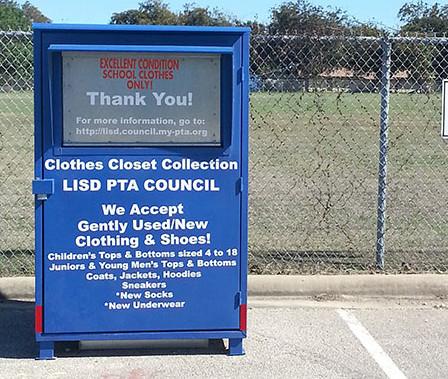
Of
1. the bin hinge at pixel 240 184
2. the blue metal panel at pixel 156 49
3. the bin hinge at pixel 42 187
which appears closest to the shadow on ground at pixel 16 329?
the bin hinge at pixel 42 187

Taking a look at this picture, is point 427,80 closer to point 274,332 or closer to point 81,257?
point 274,332

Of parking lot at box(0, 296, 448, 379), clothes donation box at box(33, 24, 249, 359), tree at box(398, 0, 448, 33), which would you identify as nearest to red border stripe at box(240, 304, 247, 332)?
clothes donation box at box(33, 24, 249, 359)

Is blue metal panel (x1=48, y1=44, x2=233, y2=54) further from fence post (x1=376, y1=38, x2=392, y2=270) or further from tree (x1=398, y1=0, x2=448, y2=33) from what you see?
tree (x1=398, y1=0, x2=448, y2=33)

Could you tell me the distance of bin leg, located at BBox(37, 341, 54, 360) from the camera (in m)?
4.97

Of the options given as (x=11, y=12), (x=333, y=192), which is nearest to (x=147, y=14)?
(x=11, y=12)

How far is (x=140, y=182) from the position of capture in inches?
191

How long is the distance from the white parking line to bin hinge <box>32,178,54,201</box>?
2.35 metres

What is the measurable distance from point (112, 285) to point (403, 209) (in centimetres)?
602

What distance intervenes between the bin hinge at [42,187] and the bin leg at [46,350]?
0.97 meters

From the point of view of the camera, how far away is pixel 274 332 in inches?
221

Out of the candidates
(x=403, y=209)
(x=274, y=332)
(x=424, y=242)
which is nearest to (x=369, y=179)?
(x=403, y=209)

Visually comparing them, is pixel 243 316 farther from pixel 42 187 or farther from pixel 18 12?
pixel 18 12

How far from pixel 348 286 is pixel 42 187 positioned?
2860 millimetres

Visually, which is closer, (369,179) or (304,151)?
(369,179)
